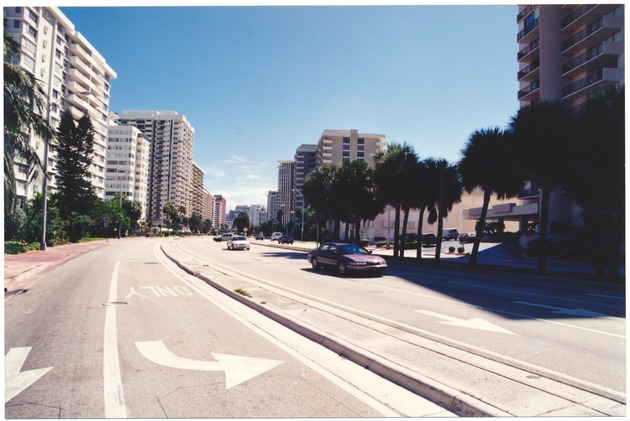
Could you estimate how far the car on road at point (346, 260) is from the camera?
17.1 meters

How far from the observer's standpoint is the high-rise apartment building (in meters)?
36.6

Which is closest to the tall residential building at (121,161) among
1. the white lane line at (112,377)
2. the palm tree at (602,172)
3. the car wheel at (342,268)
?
the car wheel at (342,268)

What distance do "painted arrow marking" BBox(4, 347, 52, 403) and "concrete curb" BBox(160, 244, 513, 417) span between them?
12.7 ft

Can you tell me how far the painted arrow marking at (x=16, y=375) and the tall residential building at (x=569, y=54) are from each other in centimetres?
3918

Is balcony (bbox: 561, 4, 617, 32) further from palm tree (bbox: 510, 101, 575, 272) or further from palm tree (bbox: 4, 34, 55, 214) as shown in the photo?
palm tree (bbox: 4, 34, 55, 214)

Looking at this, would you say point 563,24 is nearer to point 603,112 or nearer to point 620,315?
point 603,112

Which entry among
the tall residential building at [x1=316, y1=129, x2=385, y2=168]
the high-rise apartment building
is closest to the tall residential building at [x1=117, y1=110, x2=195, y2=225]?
the tall residential building at [x1=316, y1=129, x2=385, y2=168]

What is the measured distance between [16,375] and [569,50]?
5037cm

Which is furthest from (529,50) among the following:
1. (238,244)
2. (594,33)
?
(238,244)

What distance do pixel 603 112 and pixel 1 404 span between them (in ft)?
67.3

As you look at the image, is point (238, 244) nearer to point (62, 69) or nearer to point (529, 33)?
point (529, 33)

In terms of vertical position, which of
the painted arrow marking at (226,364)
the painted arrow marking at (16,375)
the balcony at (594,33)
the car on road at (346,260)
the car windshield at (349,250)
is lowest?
the painted arrow marking at (16,375)

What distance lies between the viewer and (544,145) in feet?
64.3

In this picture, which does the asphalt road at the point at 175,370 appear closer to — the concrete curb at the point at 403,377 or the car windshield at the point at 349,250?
the concrete curb at the point at 403,377
